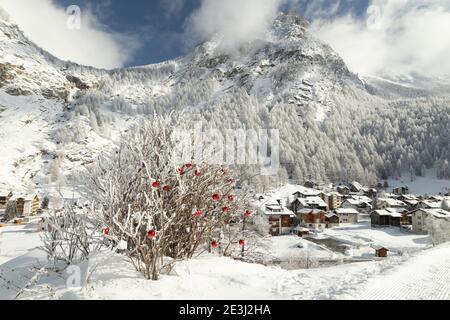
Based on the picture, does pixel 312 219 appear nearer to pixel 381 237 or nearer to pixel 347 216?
pixel 347 216

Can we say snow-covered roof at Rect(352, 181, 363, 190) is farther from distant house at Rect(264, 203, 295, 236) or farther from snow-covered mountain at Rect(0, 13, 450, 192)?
distant house at Rect(264, 203, 295, 236)

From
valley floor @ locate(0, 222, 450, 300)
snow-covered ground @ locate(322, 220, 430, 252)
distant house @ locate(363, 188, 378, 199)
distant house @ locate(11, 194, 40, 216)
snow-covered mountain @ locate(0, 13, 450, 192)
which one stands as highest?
snow-covered mountain @ locate(0, 13, 450, 192)

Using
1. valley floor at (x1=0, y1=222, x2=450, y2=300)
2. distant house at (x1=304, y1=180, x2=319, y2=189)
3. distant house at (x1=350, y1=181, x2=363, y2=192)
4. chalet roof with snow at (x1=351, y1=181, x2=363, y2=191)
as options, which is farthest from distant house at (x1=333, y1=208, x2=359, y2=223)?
valley floor at (x1=0, y1=222, x2=450, y2=300)

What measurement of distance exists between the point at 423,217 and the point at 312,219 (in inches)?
690

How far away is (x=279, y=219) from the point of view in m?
55.2

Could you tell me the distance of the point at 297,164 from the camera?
11269 centimetres

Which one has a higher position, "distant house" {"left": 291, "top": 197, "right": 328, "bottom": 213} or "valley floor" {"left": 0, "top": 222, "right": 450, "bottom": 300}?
"valley floor" {"left": 0, "top": 222, "right": 450, "bottom": 300}

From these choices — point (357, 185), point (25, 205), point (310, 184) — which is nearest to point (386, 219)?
point (310, 184)

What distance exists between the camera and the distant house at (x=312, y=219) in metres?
56.7

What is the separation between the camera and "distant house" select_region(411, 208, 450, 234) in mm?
48438

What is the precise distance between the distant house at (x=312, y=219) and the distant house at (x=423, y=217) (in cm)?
1463

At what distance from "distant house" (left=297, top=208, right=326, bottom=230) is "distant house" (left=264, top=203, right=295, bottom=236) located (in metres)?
1.98

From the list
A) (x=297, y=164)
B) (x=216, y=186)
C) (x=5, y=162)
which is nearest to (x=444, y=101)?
(x=297, y=164)
